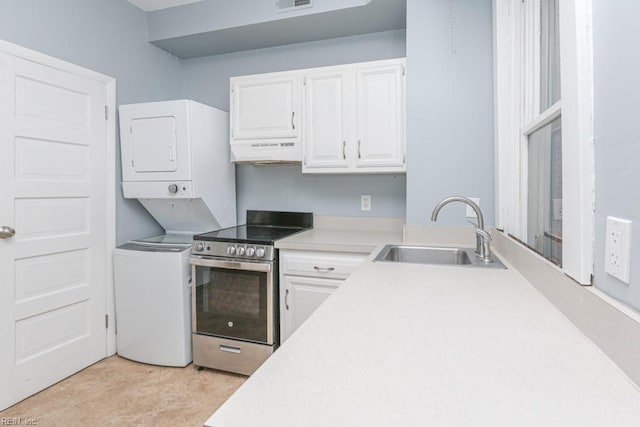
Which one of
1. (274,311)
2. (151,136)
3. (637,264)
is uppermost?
(151,136)

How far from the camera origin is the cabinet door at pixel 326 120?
2.48 m

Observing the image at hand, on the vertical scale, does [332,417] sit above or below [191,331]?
above

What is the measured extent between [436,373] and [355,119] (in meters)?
2.06

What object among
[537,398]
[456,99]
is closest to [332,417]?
[537,398]

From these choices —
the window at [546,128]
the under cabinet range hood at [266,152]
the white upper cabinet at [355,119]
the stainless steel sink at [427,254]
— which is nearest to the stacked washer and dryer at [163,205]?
the under cabinet range hood at [266,152]

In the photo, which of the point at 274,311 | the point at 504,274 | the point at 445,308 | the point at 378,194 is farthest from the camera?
the point at 378,194

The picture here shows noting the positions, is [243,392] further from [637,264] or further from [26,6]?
[26,6]

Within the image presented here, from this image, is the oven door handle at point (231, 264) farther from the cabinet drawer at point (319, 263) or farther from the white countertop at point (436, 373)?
the white countertop at point (436, 373)

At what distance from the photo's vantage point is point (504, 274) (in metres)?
1.36

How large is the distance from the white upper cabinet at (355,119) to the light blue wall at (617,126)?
1.62 m

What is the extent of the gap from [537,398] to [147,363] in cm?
257

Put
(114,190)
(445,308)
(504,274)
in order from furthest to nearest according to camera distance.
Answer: (114,190), (504,274), (445,308)

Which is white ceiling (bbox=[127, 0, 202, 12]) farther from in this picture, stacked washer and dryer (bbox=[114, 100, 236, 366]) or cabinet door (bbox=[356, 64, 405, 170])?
cabinet door (bbox=[356, 64, 405, 170])

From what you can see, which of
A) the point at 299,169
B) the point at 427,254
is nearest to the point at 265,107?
the point at 299,169
